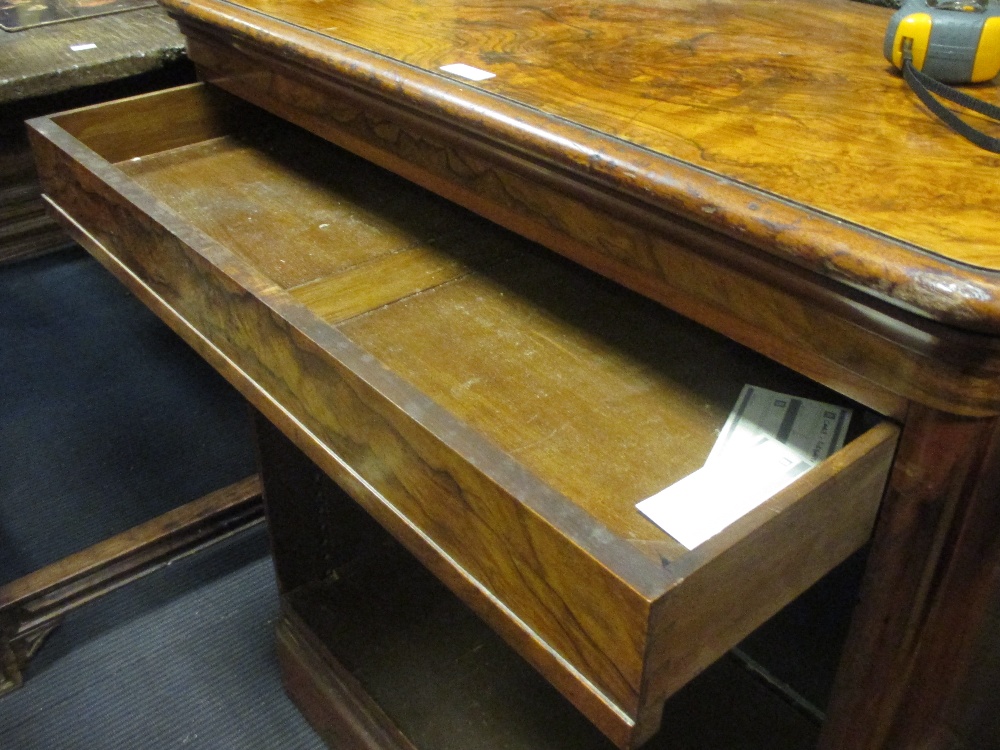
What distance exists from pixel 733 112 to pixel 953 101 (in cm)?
16

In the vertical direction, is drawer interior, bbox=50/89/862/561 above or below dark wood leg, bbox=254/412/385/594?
above

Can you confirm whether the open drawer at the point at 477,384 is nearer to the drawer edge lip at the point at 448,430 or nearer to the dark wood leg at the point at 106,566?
the drawer edge lip at the point at 448,430

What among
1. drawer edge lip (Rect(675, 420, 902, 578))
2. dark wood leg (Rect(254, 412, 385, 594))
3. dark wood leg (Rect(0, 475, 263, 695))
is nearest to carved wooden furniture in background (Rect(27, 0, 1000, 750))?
drawer edge lip (Rect(675, 420, 902, 578))

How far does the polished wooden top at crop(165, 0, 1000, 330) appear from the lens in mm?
536

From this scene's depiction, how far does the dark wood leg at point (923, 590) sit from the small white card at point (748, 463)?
0.07 metres

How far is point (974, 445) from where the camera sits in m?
0.58

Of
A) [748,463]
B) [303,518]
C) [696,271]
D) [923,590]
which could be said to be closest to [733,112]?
[696,271]

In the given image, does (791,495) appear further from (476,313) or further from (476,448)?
(476,313)

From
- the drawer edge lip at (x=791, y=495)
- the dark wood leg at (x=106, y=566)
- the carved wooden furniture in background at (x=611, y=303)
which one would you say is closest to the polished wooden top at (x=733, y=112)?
the carved wooden furniture in background at (x=611, y=303)

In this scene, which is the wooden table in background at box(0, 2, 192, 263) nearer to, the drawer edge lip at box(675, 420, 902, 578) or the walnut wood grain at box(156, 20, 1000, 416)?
the walnut wood grain at box(156, 20, 1000, 416)

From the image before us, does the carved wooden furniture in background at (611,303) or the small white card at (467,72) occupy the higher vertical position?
the small white card at (467,72)

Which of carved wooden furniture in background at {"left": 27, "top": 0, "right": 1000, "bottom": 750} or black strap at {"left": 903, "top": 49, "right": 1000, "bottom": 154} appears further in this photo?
black strap at {"left": 903, "top": 49, "right": 1000, "bottom": 154}

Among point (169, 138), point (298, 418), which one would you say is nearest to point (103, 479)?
point (169, 138)

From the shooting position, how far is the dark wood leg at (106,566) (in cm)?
133
